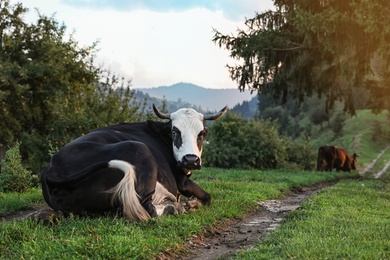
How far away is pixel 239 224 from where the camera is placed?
331 inches

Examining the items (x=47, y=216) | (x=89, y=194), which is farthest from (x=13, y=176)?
(x=89, y=194)

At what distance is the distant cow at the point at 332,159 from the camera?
1171 inches

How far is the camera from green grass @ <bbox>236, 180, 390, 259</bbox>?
222 inches

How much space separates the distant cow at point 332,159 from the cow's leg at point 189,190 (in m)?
21.3

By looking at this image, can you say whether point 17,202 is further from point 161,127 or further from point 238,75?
point 238,75

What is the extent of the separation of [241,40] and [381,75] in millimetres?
7296

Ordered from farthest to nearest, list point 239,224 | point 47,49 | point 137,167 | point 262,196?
1. point 47,49
2. point 262,196
3. point 239,224
4. point 137,167

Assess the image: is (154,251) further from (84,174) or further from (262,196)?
(262,196)

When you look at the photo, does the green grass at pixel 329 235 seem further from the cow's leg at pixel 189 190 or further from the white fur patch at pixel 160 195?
the white fur patch at pixel 160 195

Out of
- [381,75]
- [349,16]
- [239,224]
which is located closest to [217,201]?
[239,224]

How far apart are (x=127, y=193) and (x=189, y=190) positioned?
7.38ft

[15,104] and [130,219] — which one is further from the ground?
[15,104]

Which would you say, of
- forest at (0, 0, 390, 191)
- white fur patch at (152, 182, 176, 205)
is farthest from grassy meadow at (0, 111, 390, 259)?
forest at (0, 0, 390, 191)

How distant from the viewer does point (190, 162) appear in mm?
8406
